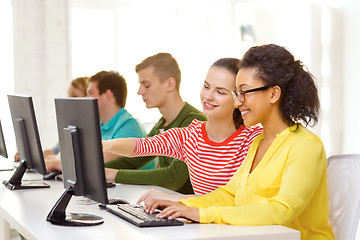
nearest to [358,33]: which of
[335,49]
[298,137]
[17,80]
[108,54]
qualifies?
[335,49]

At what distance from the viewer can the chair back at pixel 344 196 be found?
1824 mm

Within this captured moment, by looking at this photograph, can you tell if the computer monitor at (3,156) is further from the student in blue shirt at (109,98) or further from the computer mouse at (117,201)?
the computer mouse at (117,201)

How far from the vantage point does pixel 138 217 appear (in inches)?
67.4

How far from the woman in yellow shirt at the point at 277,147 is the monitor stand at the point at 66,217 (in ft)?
0.63

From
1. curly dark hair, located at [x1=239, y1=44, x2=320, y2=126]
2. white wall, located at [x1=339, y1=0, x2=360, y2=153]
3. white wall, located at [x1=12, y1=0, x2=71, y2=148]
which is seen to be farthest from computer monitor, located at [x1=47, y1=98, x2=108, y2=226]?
white wall, located at [x1=12, y1=0, x2=71, y2=148]

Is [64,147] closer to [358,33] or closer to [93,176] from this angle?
[93,176]

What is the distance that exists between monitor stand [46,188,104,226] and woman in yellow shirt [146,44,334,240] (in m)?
0.19

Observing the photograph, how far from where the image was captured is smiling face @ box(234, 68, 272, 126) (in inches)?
70.7

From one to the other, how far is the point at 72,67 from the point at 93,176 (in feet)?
13.4

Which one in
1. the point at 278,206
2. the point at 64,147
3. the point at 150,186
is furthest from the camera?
the point at 150,186

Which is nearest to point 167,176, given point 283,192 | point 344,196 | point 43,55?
point 344,196

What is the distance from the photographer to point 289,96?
1.80 m

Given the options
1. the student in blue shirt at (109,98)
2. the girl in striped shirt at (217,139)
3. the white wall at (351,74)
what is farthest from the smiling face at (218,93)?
the white wall at (351,74)

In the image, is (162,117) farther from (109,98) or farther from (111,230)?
(111,230)
